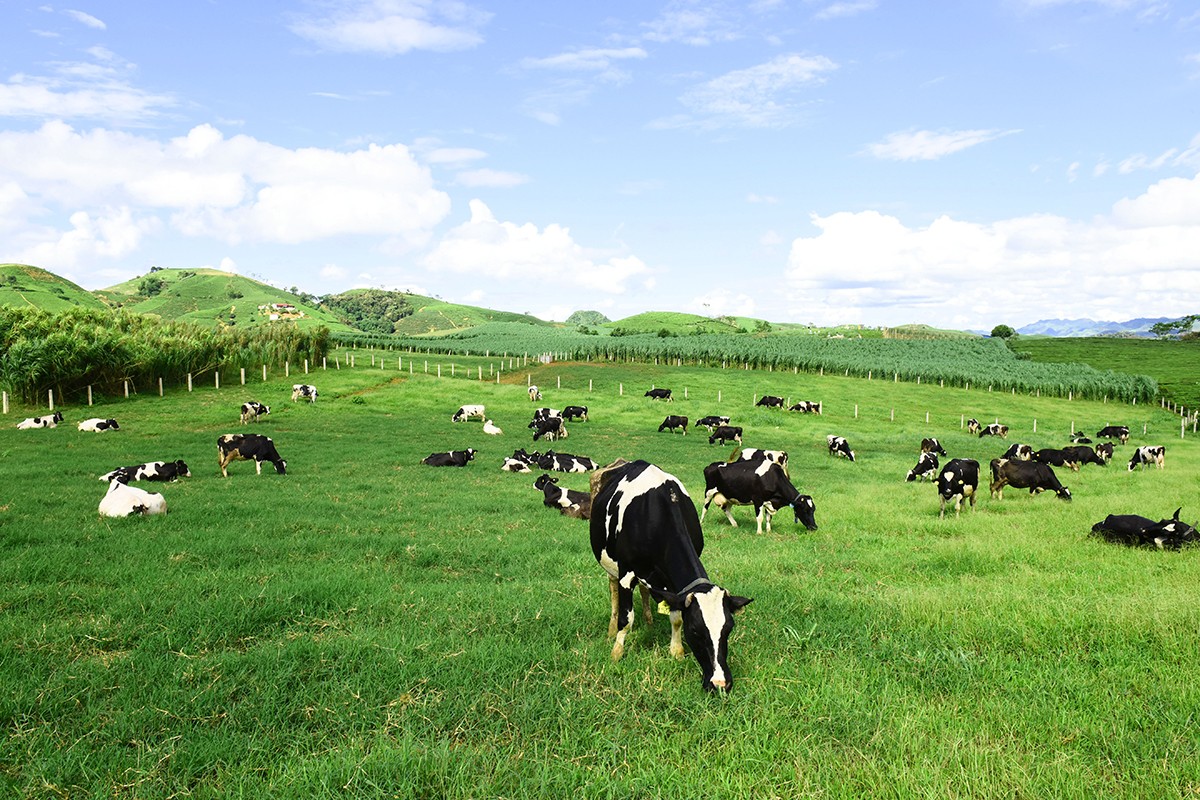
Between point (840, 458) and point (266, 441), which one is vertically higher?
point (266, 441)

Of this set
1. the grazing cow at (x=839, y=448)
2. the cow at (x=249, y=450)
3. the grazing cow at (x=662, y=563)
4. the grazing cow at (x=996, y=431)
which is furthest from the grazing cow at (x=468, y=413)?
the grazing cow at (x=996, y=431)

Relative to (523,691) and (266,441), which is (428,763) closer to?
(523,691)

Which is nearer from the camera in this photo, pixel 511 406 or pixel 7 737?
pixel 7 737

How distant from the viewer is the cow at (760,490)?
14180mm

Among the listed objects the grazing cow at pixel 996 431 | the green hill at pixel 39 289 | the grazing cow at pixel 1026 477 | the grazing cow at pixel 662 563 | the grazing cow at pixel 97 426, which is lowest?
the grazing cow at pixel 996 431

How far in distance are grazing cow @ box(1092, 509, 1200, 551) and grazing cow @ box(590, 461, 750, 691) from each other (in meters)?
10.4

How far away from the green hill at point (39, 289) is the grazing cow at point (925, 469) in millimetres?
164163

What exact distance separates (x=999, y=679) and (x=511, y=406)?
42599 mm

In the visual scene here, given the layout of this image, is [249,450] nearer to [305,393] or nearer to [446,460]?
[446,460]

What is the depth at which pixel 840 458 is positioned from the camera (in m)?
30.4

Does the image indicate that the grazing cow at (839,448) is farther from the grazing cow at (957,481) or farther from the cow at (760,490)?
the cow at (760,490)

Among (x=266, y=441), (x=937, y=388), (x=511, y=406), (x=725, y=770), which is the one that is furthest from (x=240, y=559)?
(x=937, y=388)

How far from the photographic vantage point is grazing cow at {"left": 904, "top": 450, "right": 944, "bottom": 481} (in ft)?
73.8

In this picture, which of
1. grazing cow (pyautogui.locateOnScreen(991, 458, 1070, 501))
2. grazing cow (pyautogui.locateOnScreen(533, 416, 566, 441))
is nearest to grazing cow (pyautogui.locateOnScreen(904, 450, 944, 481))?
grazing cow (pyautogui.locateOnScreen(991, 458, 1070, 501))
